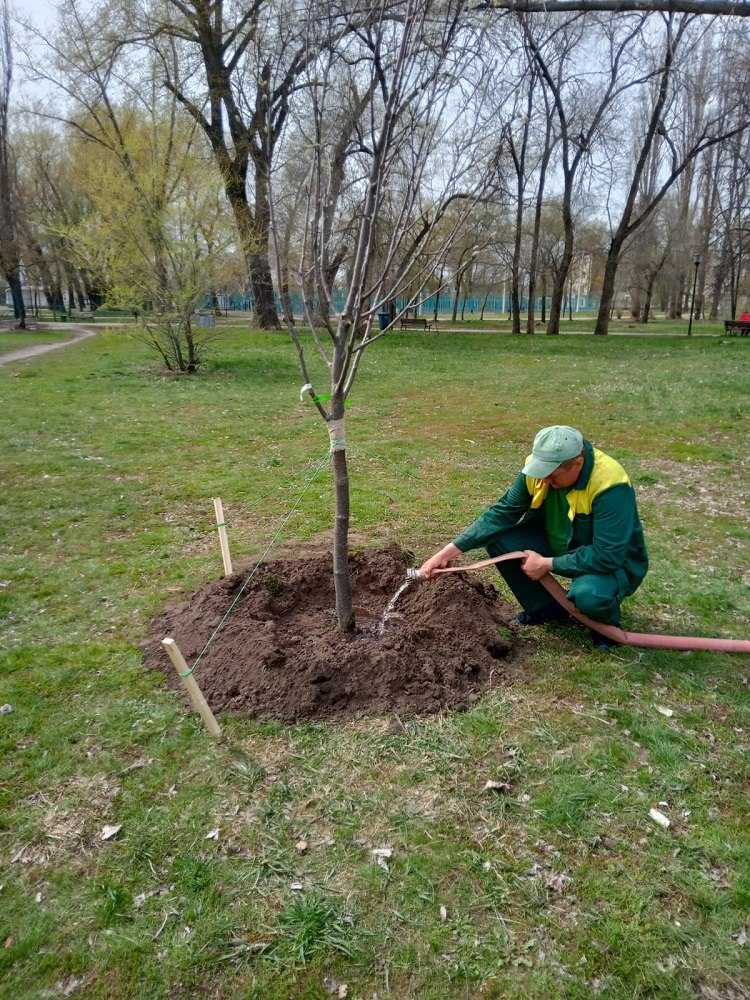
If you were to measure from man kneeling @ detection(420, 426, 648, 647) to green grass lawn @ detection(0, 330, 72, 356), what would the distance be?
70.1 feet

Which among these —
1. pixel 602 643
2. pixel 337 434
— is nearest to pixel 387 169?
pixel 337 434

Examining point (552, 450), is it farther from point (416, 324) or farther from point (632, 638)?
→ point (416, 324)

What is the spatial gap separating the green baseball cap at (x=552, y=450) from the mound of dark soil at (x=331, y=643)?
1.02 meters

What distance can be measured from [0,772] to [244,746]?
1.08 metres

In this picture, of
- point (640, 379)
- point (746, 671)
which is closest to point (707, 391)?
point (640, 379)

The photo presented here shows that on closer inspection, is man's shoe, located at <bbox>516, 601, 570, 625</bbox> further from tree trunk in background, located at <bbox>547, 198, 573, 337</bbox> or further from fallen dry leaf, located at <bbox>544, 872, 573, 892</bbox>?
tree trunk in background, located at <bbox>547, 198, 573, 337</bbox>

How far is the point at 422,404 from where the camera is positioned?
1196 centimetres

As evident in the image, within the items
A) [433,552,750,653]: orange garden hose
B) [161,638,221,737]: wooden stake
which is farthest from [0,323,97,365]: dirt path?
[433,552,750,653]: orange garden hose

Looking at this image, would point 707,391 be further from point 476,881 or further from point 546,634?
point 476,881

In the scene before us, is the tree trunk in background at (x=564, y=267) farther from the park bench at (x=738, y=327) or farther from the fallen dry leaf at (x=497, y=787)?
the fallen dry leaf at (x=497, y=787)

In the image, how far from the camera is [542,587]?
3.78 metres

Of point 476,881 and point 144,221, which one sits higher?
→ point 144,221

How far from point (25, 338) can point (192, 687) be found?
27208mm

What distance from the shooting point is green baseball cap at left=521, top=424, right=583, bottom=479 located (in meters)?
3.17
